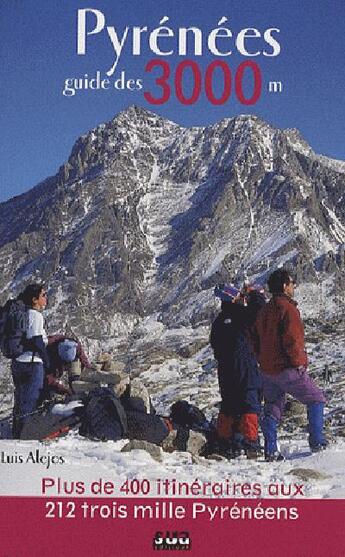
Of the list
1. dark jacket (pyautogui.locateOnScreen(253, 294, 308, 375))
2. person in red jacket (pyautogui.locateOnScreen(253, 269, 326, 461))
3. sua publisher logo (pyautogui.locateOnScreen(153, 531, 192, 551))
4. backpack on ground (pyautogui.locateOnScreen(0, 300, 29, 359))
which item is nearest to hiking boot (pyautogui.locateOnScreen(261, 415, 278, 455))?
person in red jacket (pyautogui.locateOnScreen(253, 269, 326, 461))

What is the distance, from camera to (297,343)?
8031 mm

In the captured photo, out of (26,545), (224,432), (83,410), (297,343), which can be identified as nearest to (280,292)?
(297,343)

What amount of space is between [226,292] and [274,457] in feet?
6.34

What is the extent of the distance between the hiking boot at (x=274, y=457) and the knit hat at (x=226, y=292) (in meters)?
1.82

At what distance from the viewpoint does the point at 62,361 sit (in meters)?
9.78

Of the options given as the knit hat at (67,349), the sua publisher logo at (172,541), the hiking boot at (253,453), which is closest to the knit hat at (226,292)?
the hiking boot at (253,453)

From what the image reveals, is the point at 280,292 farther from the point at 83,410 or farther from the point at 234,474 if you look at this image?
Result: the point at 83,410

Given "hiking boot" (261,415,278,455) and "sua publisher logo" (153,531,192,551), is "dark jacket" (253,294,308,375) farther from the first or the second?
"sua publisher logo" (153,531,192,551)

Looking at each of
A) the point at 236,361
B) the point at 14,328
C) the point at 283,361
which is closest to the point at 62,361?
the point at 14,328

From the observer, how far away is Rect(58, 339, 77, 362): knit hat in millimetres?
9617

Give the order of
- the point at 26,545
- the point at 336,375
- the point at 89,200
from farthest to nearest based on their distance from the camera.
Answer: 1. the point at 89,200
2. the point at 336,375
3. the point at 26,545

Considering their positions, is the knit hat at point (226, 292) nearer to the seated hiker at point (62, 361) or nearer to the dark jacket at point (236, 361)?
the dark jacket at point (236, 361)

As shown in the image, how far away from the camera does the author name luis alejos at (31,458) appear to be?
293 inches

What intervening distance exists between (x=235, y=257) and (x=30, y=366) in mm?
180735
